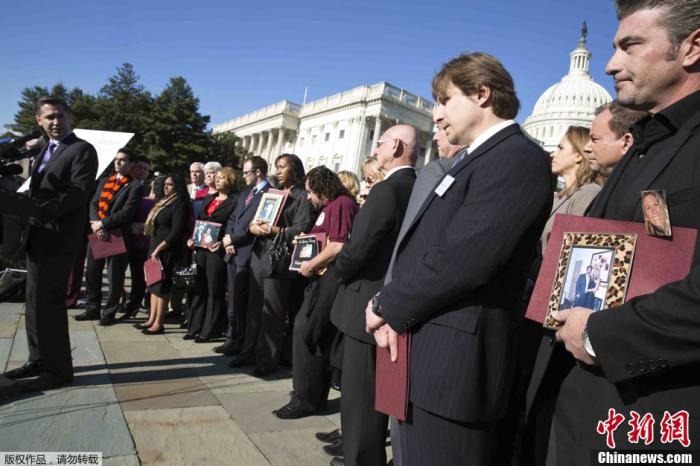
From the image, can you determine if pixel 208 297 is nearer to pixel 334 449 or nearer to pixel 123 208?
pixel 123 208

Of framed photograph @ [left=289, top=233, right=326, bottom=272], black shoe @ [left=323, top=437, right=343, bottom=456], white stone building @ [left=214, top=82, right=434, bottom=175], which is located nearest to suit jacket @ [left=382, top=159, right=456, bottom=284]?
black shoe @ [left=323, top=437, right=343, bottom=456]

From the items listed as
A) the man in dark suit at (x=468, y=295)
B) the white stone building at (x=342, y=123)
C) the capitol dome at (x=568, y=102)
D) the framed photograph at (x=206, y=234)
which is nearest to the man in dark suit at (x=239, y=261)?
the framed photograph at (x=206, y=234)

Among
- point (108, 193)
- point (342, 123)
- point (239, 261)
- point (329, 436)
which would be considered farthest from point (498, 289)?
point (342, 123)

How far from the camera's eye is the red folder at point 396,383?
73.9 inches

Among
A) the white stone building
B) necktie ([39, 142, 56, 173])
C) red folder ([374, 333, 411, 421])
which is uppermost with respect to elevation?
the white stone building

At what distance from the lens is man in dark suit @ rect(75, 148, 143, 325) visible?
669cm

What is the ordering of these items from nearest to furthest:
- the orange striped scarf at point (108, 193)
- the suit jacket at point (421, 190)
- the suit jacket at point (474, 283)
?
the suit jacket at point (474, 283)
the suit jacket at point (421, 190)
the orange striped scarf at point (108, 193)

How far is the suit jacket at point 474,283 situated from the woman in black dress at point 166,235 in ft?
17.4

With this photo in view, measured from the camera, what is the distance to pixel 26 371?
3982 mm

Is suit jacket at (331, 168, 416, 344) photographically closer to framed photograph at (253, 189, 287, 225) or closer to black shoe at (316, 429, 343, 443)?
black shoe at (316, 429, 343, 443)

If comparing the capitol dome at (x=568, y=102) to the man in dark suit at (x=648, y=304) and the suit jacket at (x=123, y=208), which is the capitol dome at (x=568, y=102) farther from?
the man in dark suit at (x=648, y=304)

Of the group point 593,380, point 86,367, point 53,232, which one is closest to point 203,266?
point 86,367

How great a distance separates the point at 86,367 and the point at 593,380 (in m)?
4.71

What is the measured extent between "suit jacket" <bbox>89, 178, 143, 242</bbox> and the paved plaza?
192cm
